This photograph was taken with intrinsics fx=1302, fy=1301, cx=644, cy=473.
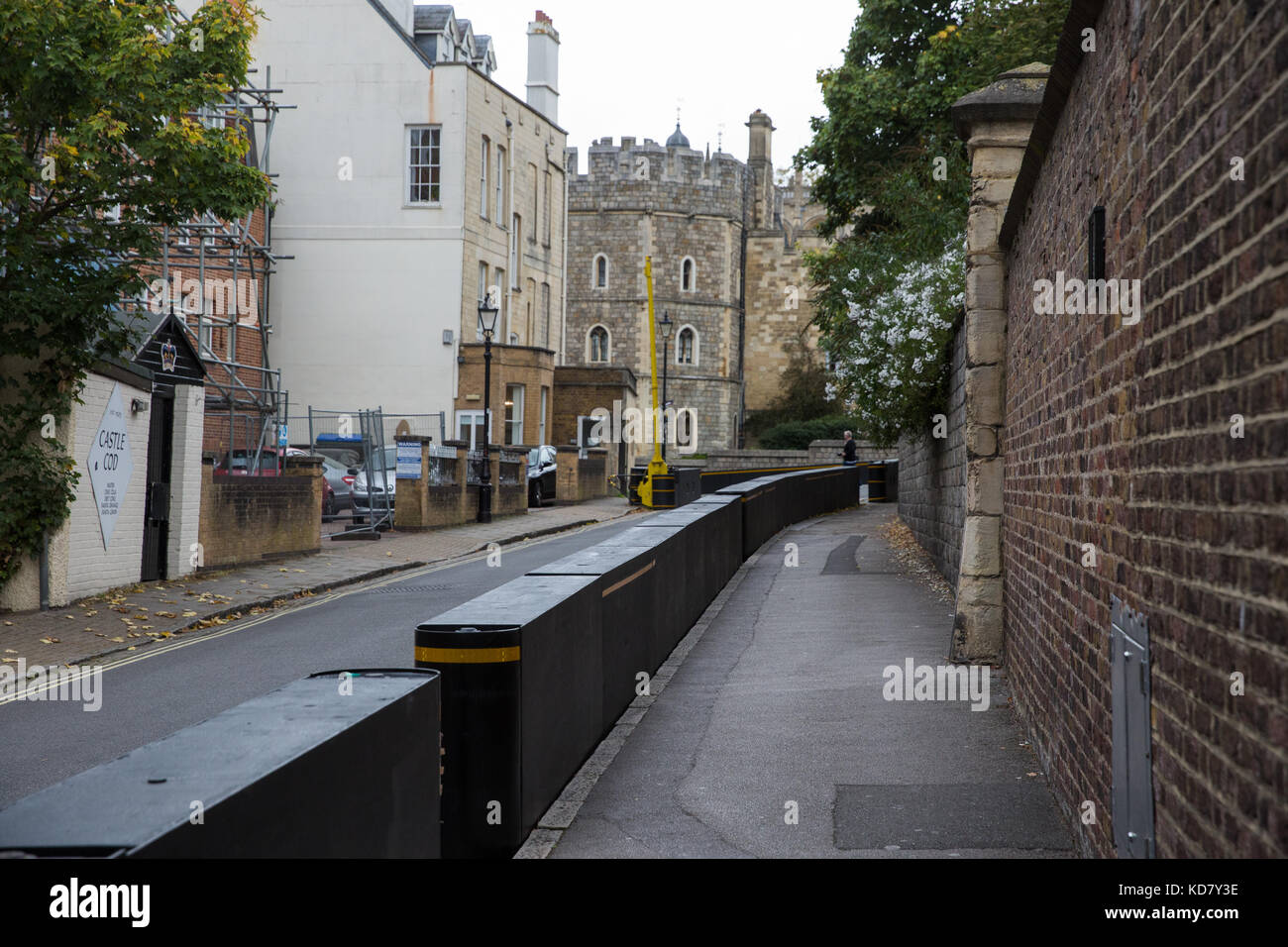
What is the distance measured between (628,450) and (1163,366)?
49.1 m

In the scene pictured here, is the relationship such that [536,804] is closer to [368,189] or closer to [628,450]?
[368,189]

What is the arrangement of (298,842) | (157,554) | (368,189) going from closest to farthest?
(298,842) → (157,554) → (368,189)

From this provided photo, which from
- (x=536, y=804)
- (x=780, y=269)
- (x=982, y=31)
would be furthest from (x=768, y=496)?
(x=780, y=269)

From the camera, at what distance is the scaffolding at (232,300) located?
27.9 m

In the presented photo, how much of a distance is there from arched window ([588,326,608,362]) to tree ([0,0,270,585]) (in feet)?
181

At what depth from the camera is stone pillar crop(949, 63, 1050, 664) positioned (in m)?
9.64

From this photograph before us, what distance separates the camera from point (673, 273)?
226ft

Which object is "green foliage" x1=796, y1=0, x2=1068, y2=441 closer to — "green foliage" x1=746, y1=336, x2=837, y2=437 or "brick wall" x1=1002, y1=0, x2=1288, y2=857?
"brick wall" x1=1002, y1=0, x2=1288, y2=857

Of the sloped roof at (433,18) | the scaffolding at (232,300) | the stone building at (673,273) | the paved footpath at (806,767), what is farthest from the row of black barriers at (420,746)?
the stone building at (673,273)

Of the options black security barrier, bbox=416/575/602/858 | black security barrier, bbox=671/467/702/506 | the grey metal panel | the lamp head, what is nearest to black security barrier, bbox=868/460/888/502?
black security barrier, bbox=671/467/702/506

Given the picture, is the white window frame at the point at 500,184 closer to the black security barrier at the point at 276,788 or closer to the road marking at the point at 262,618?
the road marking at the point at 262,618

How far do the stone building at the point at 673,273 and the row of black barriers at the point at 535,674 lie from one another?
5590 cm

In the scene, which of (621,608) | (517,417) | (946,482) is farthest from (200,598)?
(517,417)

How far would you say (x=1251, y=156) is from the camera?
2768 millimetres
